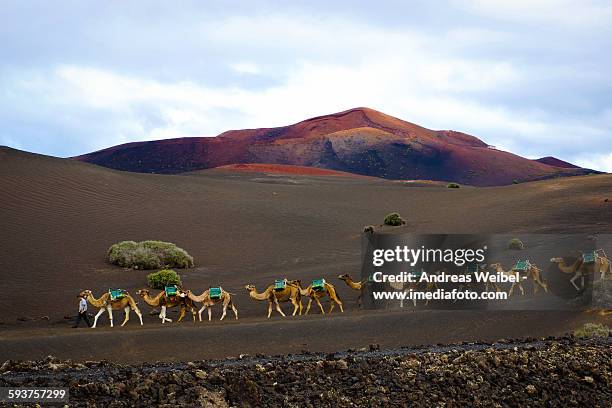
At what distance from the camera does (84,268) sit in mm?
34062

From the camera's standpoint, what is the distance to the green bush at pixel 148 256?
34.4m

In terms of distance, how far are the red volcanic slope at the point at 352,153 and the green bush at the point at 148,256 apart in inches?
3480

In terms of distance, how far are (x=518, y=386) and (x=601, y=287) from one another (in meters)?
9.98

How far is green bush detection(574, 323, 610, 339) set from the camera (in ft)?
65.7

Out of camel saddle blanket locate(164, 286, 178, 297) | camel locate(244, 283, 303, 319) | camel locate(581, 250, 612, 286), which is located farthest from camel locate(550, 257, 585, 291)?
camel saddle blanket locate(164, 286, 178, 297)

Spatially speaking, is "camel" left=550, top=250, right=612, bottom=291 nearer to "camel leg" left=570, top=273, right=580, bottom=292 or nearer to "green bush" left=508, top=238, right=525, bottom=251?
"camel leg" left=570, top=273, right=580, bottom=292

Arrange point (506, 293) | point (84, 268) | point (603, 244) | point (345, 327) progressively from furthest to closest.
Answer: point (84, 268) → point (603, 244) → point (506, 293) → point (345, 327)

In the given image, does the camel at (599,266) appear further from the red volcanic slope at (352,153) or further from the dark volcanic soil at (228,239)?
the red volcanic slope at (352,153)

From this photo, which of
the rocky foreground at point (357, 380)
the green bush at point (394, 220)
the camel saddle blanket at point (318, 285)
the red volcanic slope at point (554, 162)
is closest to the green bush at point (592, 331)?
the rocky foreground at point (357, 380)

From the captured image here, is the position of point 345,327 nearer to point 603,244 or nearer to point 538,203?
point 603,244

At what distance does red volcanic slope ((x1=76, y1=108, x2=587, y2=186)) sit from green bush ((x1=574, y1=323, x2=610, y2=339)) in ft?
334

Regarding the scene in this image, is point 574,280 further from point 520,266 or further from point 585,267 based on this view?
point 520,266

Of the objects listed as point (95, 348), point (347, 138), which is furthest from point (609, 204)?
point (347, 138)

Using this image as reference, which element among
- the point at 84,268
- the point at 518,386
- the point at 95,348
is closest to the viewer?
the point at 518,386
